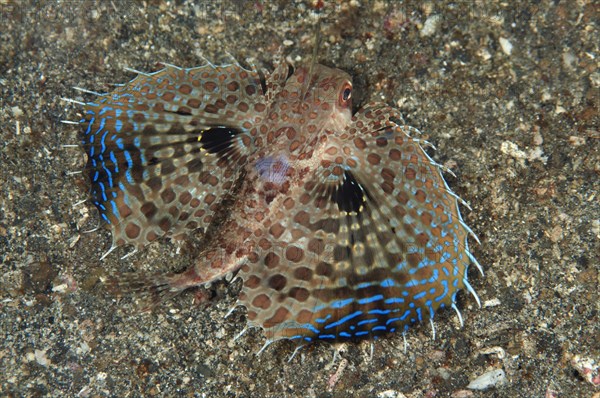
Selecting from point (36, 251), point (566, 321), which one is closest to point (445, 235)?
point (566, 321)

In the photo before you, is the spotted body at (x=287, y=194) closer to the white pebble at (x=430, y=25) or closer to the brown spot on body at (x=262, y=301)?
the brown spot on body at (x=262, y=301)

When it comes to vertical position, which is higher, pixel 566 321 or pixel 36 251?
pixel 566 321

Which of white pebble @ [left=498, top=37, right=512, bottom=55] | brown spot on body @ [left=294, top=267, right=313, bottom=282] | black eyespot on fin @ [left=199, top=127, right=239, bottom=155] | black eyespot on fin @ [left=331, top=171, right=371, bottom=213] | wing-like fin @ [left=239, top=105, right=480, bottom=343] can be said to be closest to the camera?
wing-like fin @ [left=239, top=105, right=480, bottom=343]

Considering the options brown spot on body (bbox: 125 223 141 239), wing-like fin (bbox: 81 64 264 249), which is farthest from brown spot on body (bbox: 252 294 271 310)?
brown spot on body (bbox: 125 223 141 239)

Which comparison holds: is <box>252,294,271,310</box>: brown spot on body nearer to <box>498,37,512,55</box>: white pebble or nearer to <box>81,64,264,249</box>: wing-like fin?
<box>81,64,264,249</box>: wing-like fin

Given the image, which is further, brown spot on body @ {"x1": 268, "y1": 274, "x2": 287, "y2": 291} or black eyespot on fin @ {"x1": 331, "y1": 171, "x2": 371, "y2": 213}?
black eyespot on fin @ {"x1": 331, "y1": 171, "x2": 371, "y2": 213}

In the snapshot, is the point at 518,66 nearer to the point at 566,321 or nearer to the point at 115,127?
the point at 566,321

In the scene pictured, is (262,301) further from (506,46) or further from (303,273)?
(506,46)

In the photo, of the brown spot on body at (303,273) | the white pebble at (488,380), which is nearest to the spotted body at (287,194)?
the brown spot on body at (303,273)
